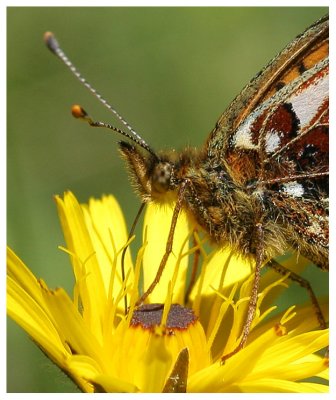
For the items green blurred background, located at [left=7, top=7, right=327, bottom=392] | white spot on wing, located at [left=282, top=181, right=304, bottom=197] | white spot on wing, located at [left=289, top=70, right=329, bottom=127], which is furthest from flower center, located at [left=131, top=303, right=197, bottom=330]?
green blurred background, located at [left=7, top=7, right=327, bottom=392]

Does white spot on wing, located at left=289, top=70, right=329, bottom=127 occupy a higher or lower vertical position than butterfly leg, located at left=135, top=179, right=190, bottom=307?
higher

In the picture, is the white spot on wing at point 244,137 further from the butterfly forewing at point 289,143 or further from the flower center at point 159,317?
the flower center at point 159,317

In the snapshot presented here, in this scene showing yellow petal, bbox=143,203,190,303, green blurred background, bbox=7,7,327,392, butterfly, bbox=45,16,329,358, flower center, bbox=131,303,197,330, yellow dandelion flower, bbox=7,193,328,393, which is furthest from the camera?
green blurred background, bbox=7,7,327,392

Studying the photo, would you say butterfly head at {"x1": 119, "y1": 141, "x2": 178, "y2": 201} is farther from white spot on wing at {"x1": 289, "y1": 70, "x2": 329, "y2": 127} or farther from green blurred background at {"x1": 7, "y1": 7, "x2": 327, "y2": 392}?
green blurred background at {"x1": 7, "y1": 7, "x2": 327, "y2": 392}

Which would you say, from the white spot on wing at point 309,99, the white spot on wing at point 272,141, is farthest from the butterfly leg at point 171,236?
the white spot on wing at point 309,99

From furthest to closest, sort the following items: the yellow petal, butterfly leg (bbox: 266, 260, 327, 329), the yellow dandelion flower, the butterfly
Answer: the yellow petal, butterfly leg (bbox: 266, 260, 327, 329), the butterfly, the yellow dandelion flower

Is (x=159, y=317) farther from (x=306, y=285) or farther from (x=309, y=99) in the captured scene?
(x=309, y=99)

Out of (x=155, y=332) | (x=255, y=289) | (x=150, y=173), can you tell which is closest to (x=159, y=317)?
(x=155, y=332)

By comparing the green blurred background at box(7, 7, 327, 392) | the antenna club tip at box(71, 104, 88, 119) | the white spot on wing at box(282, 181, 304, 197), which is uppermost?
the green blurred background at box(7, 7, 327, 392)
